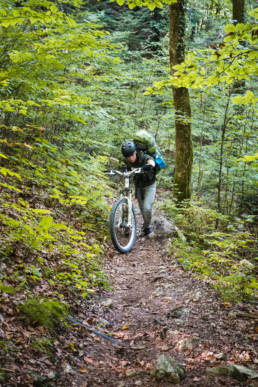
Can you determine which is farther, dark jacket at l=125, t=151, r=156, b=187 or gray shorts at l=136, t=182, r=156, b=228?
gray shorts at l=136, t=182, r=156, b=228

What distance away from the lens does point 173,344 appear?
3.14 meters

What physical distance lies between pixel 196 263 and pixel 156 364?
8.85 feet

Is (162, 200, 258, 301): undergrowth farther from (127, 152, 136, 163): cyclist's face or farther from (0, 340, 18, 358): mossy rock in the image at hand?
(0, 340, 18, 358): mossy rock

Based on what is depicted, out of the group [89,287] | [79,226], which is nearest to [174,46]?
[79,226]

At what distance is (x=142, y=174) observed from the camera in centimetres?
702

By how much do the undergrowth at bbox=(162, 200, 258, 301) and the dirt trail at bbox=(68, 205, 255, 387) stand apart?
26 cm

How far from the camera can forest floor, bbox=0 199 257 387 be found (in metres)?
2.44

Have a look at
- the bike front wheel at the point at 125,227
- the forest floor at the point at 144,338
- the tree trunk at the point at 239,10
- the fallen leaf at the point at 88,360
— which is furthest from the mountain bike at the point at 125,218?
the tree trunk at the point at 239,10

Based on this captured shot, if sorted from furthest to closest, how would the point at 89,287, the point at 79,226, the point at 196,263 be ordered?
1. the point at 79,226
2. the point at 196,263
3. the point at 89,287

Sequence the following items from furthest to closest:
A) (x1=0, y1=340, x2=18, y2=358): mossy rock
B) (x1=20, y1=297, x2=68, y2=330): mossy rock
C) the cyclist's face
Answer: the cyclist's face, (x1=20, y1=297, x2=68, y2=330): mossy rock, (x1=0, y1=340, x2=18, y2=358): mossy rock

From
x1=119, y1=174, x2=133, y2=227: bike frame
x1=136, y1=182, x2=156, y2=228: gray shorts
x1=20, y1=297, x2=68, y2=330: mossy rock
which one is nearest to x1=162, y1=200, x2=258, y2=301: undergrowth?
x1=136, y1=182, x2=156, y2=228: gray shorts

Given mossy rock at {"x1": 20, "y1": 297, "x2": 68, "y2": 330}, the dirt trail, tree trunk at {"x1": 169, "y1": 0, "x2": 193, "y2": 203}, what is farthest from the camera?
tree trunk at {"x1": 169, "y1": 0, "x2": 193, "y2": 203}

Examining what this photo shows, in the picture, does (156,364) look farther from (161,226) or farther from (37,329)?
(161,226)

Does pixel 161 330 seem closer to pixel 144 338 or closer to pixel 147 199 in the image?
pixel 144 338
